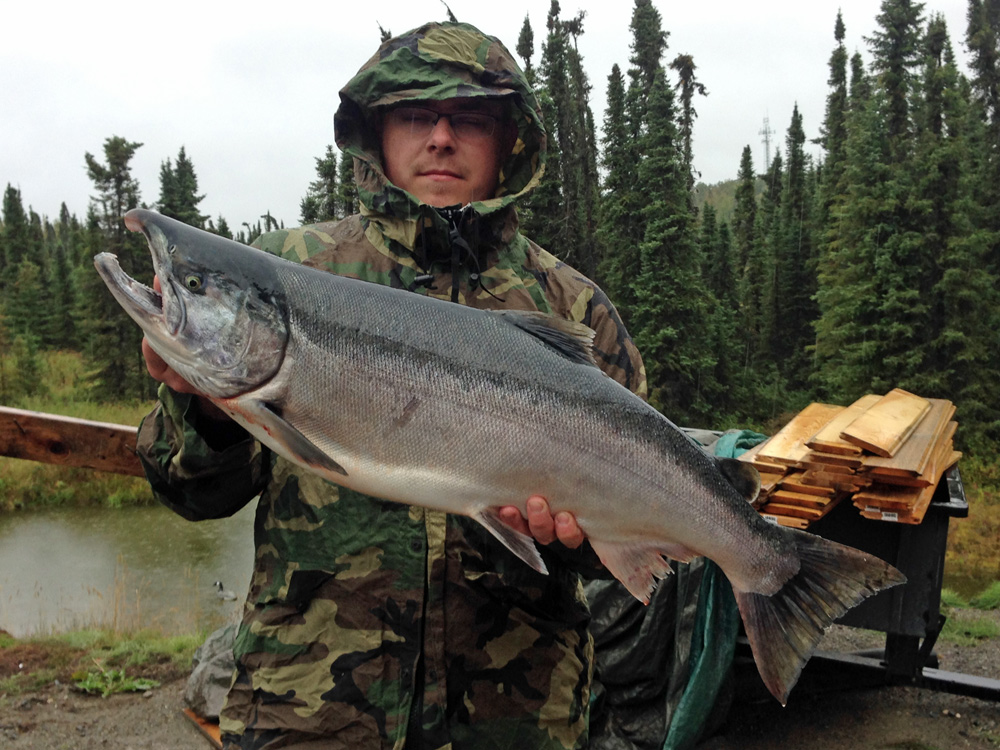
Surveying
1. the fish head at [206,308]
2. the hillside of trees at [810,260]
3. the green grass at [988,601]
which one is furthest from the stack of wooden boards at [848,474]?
the hillside of trees at [810,260]

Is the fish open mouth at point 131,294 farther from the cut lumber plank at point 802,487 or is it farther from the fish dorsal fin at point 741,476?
the cut lumber plank at point 802,487

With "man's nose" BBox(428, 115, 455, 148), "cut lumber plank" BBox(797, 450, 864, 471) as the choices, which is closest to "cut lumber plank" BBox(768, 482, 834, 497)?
"cut lumber plank" BBox(797, 450, 864, 471)

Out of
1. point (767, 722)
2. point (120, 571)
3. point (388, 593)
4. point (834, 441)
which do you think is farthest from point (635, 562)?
point (120, 571)

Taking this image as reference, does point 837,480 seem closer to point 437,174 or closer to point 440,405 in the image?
point 437,174

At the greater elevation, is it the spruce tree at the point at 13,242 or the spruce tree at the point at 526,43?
the spruce tree at the point at 526,43

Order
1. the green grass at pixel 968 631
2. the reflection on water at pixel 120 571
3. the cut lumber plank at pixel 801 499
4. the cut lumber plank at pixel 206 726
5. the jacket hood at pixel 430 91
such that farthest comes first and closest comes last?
the reflection on water at pixel 120 571, the green grass at pixel 968 631, the cut lumber plank at pixel 206 726, the cut lumber plank at pixel 801 499, the jacket hood at pixel 430 91

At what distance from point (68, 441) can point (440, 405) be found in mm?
2963

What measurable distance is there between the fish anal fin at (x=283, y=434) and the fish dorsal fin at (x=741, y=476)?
4.18 feet

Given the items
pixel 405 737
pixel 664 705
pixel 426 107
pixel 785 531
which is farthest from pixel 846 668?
pixel 426 107

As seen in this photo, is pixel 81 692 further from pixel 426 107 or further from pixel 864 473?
pixel 864 473

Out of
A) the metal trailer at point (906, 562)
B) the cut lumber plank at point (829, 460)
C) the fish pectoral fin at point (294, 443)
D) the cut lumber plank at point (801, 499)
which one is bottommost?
the metal trailer at point (906, 562)

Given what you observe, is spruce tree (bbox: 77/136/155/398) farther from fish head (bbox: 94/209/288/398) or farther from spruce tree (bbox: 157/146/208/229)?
fish head (bbox: 94/209/288/398)

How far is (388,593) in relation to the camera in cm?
249

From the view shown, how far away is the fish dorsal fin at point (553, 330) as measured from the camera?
101 inches
